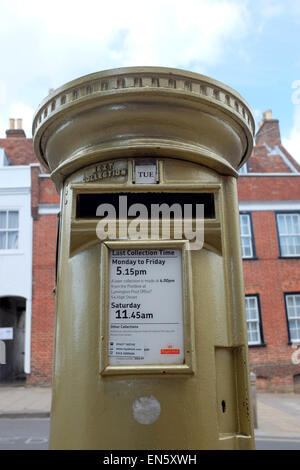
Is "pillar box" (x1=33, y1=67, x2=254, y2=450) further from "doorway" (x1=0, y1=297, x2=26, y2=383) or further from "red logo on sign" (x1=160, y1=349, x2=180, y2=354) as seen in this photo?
"doorway" (x1=0, y1=297, x2=26, y2=383)

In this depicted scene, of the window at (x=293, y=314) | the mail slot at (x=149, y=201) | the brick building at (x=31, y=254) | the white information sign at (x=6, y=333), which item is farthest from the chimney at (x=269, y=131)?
the mail slot at (x=149, y=201)

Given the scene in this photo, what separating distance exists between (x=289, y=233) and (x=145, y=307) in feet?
42.6

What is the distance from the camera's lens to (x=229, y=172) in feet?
5.50

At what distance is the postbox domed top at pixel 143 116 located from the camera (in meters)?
1.50

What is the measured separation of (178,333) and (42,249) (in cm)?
1193

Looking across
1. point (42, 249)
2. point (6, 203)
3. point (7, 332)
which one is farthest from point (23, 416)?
point (6, 203)

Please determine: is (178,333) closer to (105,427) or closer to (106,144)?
(105,427)

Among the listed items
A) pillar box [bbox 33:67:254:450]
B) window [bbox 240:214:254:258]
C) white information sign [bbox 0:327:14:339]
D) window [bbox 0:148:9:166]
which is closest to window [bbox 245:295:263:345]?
window [bbox 240:214:254:258]

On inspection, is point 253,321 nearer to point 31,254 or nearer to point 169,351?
point 31,254

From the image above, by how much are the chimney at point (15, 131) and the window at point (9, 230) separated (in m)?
4.48

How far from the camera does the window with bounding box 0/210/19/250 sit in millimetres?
12960

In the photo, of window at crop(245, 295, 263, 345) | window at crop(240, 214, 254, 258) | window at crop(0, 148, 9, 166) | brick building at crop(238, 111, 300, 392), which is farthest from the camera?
window at crop(0, 148, 9, 166)

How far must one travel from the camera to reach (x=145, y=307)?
143cm

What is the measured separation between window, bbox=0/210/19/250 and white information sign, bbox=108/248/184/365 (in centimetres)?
1219
